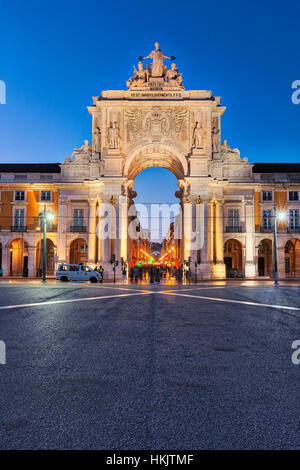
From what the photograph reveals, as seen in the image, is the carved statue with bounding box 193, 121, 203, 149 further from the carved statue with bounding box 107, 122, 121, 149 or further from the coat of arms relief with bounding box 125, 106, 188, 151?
the carved statue with bounding box 107, 122, 121, 149

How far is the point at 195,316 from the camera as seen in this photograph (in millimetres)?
8531

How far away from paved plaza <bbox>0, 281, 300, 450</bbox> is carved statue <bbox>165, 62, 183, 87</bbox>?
35.6 meters

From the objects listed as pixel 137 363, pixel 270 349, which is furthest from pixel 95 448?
pixel 270 349

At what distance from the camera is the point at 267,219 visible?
120 ft

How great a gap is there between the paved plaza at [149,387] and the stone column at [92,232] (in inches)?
1102

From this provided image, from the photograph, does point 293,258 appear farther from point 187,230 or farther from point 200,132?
point 200,132

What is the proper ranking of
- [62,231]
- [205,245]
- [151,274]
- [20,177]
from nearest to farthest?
[151,274], [205,245], [62,231], [20,177]

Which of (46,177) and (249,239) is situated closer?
(249,239)

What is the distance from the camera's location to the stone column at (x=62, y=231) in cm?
3559

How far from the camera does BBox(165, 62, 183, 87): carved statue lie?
A: 3644cm

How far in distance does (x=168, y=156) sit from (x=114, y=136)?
687 cm

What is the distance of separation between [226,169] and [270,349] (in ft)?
109

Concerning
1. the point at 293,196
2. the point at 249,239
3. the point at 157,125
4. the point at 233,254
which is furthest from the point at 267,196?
the point at 157,125

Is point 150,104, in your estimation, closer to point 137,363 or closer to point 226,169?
point 226,169
